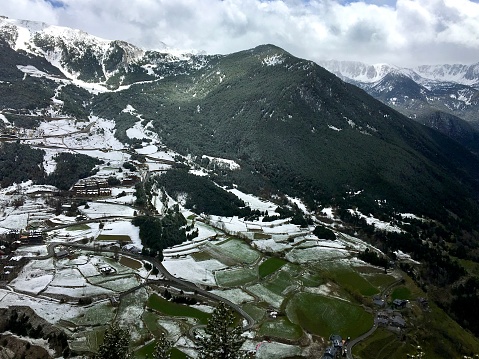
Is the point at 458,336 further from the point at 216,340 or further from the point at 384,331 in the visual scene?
the point at 216,340

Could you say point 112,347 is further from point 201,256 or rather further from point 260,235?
point 260,235

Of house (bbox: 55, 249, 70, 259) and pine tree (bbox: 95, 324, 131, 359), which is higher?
pine tree (bbox: 95, 324, 131, 359)

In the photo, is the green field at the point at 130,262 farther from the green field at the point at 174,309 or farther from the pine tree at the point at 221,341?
the pine tree at the point at 221,341

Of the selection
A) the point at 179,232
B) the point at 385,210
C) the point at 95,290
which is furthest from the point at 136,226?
the point at 385,210

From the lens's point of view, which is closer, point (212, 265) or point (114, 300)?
point (114, 300)

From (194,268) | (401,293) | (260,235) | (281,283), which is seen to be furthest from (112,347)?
(260,235)

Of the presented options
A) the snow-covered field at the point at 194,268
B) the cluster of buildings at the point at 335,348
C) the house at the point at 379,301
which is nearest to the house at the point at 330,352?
the cluster of buildings at the point at 335,348

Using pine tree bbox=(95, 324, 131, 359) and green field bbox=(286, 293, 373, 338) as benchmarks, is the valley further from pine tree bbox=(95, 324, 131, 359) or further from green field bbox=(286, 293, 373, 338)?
pine tree bbox=(95, 324, 131, 359)

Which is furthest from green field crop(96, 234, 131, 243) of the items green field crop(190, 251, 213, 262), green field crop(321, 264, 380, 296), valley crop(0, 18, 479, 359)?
green field crop(321, 264, 380, 296)
